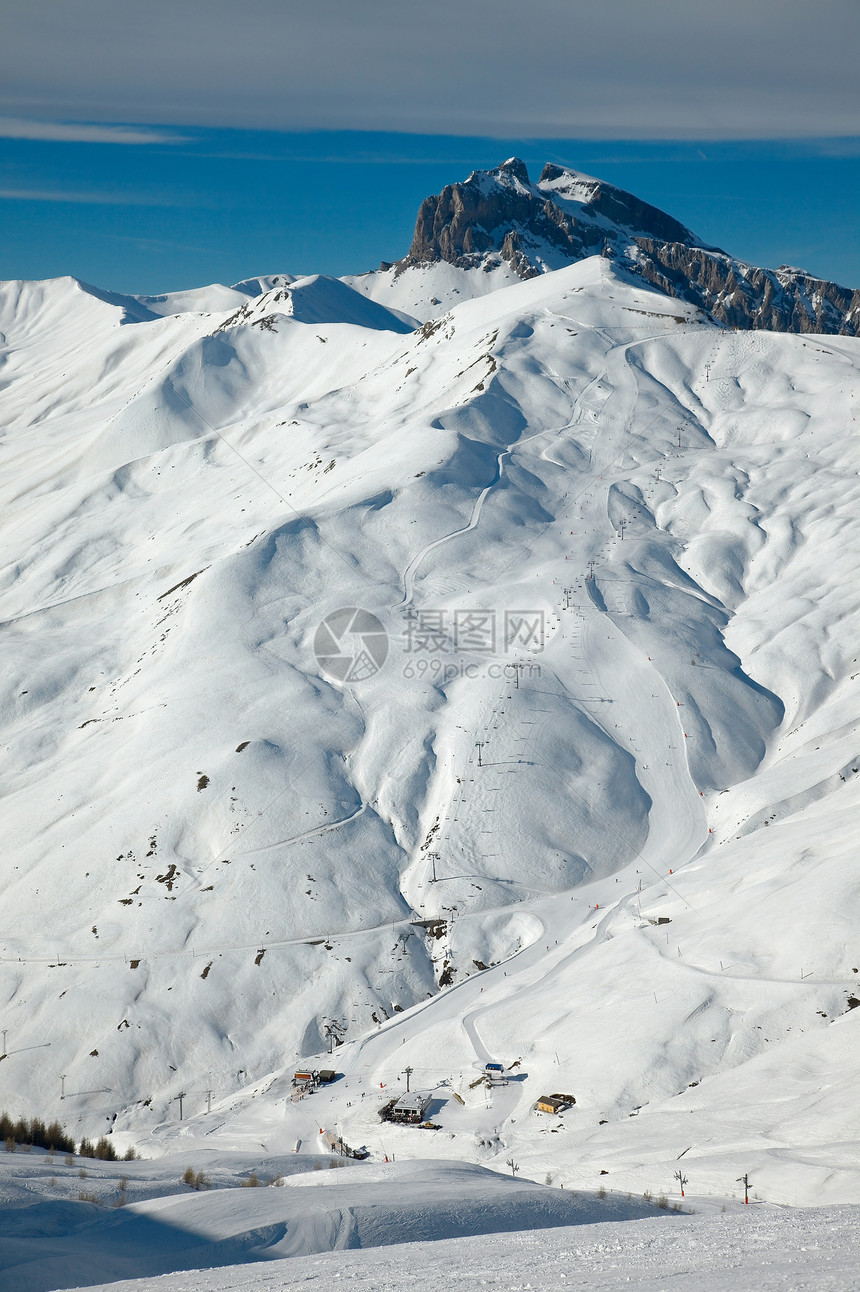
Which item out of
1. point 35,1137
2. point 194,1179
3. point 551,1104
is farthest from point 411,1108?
point 194,1179

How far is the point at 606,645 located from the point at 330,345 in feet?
357

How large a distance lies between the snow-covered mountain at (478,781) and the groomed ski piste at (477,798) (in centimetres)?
28

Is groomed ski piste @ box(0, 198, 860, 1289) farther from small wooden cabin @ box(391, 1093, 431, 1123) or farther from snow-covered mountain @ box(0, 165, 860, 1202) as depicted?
small wooden cabin @ box(391, 1093, 431, 1123)

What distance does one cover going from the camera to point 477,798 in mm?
68812

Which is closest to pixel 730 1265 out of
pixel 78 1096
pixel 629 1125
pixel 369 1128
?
pixel 629 1125

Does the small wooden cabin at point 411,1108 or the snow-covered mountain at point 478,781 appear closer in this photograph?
the small wooden cabin at point 411,1108

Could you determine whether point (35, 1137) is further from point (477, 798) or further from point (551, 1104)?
point (477, 798)

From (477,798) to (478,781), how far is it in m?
1.44

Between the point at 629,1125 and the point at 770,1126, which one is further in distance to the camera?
the point at 629,1125

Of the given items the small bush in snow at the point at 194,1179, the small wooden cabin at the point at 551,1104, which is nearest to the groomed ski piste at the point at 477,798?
the small wooden cabin at the point at 551,1104

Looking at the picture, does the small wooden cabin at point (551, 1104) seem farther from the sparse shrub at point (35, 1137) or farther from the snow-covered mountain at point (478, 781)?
the sparse shrub at point (35, 1137)

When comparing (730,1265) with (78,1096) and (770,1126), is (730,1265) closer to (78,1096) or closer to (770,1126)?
(770,1126)

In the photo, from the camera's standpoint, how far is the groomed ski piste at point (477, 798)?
40.2 m

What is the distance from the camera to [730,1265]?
13.3 metres
